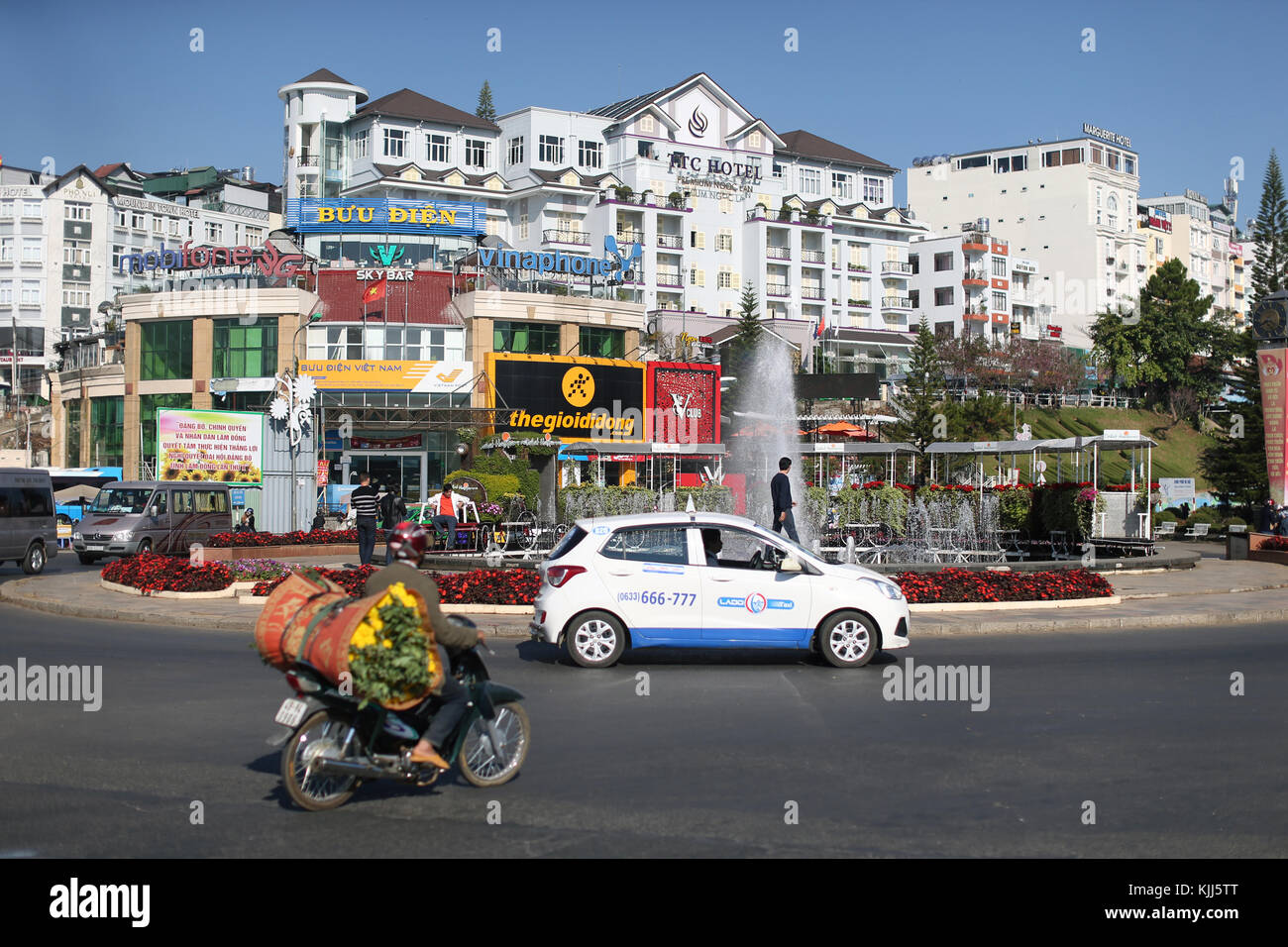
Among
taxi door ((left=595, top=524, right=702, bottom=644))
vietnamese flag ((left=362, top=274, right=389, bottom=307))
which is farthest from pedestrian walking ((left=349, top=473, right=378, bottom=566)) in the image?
vietnamese flag ((left=362, top=274, right=389, bottom=307))

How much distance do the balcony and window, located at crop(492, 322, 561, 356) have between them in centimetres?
2349

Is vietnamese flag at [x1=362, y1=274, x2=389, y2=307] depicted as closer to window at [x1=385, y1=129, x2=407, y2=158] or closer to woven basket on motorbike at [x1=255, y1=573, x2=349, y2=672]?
window at [x1=385, y1=129, x2=407, y2=158]

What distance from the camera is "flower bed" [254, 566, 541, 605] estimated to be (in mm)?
18328

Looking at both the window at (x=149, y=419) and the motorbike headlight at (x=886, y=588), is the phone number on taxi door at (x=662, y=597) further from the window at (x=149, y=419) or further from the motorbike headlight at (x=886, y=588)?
the window at (x=149, y=419)

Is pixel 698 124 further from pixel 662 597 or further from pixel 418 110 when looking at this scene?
pixel 662 597

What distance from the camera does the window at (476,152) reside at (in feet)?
271

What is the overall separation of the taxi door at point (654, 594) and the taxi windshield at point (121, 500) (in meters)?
21.5

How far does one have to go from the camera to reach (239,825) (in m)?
7.12

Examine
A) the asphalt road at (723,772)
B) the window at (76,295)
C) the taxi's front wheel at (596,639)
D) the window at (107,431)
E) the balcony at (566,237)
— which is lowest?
the asphalt road at (723,772)

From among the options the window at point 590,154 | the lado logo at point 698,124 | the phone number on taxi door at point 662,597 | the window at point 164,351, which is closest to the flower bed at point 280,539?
the phone number on taxi door at point 662,597

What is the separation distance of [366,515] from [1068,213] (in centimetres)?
10563

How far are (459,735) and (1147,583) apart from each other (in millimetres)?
19349

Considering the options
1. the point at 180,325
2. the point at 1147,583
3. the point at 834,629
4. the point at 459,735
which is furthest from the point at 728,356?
the point at 459,735
